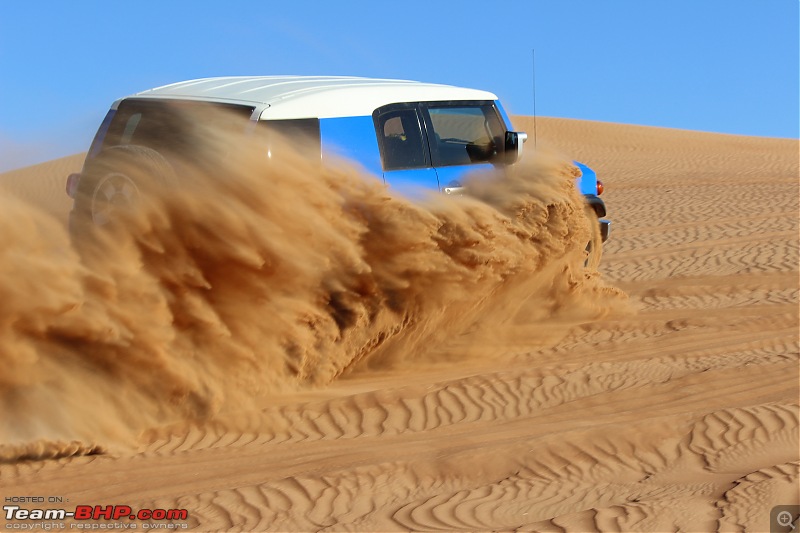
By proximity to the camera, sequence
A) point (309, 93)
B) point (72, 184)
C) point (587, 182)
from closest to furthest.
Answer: point (309, 93) < point (72, 184) < point (587, 182)

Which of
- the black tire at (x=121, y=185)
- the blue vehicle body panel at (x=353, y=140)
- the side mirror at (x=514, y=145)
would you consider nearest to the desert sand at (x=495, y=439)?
the black tire at (x=121, y=185)

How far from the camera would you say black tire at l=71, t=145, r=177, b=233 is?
215 inches

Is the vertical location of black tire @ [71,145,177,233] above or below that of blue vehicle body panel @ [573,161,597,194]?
above

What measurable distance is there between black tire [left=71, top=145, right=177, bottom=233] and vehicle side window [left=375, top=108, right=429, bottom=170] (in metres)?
1.59

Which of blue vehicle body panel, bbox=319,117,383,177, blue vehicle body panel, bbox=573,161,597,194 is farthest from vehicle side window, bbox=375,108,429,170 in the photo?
blue vehicle body panel, bbox=573,161,597,194

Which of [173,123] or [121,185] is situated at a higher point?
[173,123]

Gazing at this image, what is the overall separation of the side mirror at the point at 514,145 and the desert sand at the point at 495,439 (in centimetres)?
113

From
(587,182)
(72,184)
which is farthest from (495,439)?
(587,182)

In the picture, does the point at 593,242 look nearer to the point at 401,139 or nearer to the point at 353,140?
the point at 401,139

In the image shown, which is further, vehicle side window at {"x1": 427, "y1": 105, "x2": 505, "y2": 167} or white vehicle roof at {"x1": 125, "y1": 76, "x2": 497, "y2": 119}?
vehicle side window at {"x1": 427, "y1": 105, "x2": 505, "y2": 167}

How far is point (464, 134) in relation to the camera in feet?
24.3

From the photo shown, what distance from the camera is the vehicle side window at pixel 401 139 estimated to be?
6410 millimetres

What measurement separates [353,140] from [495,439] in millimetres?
2271

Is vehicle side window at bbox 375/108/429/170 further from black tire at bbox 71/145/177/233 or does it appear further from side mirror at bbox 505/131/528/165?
black tire at bbox 71/145/177/233
